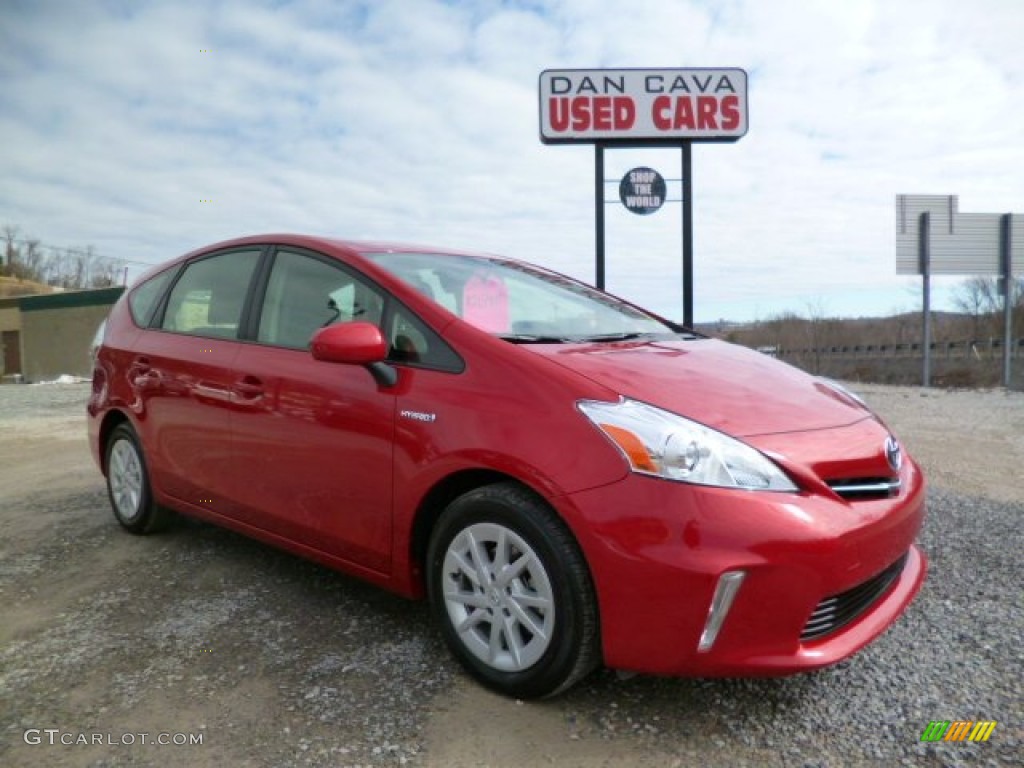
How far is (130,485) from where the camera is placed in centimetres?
406

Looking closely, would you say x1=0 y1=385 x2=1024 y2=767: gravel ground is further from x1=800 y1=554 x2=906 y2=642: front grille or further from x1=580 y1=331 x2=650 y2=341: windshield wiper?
x1=580 y1=331 x2=650 y2=341: windshield wiper

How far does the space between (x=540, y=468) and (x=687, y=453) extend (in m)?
0.42

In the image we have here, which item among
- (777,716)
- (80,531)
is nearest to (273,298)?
(80,531)

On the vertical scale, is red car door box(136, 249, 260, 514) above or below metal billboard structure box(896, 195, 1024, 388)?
below

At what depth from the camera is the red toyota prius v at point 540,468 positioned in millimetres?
1989

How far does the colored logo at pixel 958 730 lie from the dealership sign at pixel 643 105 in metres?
9.90

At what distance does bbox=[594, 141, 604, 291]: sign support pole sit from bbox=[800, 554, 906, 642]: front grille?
28.3 feet

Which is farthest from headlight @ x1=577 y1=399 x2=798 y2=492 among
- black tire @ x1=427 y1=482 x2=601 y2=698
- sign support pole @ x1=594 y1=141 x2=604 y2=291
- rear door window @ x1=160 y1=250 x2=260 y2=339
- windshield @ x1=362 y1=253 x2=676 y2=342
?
sign support pole @ x1=594 y1=141 x2=604 y2=291

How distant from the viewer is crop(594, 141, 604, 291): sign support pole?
420 inches

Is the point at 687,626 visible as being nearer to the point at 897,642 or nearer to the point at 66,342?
the point at 897,642

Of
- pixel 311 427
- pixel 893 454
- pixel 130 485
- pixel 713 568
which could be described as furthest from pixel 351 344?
pixel 130 485

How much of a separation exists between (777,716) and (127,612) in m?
2.57

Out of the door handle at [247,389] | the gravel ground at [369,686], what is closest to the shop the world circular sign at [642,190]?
the gravel ground at [369,686]

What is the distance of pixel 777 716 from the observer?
221 cm
